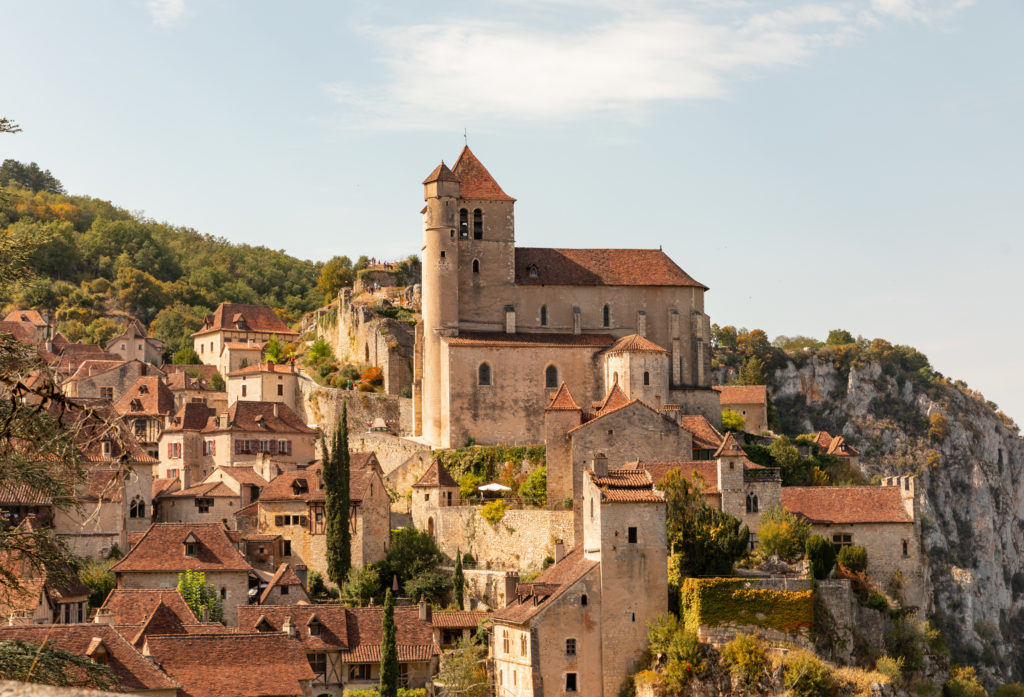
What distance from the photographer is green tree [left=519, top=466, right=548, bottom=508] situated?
206ft

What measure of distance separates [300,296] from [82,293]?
26.1 metres

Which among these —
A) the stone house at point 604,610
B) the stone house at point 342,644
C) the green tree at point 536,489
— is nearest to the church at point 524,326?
the green tree at point 536,489

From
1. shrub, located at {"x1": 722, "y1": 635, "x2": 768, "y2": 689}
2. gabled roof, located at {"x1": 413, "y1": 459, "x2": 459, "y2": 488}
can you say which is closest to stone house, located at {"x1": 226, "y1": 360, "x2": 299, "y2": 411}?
gabled roof, located at {"x1": 413, "y1": 459, "x2": 459, "y2": 488}

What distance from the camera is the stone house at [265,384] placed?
275ft

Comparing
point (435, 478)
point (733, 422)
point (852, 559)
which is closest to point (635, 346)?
point (733, 422)

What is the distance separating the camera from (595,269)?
251ft

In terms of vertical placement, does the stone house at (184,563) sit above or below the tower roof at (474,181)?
below

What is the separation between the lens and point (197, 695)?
4228 centimetres

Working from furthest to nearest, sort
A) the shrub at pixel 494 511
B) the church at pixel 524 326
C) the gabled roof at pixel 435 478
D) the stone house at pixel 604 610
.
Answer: the church at pixel 524 326, the gabled roof at pixel 435 478, the shrub at pixel 494 511, the stone house at pixel 604 610

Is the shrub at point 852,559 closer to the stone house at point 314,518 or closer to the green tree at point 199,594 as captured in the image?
the stone house at point 314,518

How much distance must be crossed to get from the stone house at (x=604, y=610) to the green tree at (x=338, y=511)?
44.7 ft

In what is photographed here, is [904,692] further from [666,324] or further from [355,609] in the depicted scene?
[666,324]

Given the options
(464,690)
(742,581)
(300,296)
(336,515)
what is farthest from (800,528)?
(300,296)

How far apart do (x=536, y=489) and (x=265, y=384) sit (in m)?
25.8
